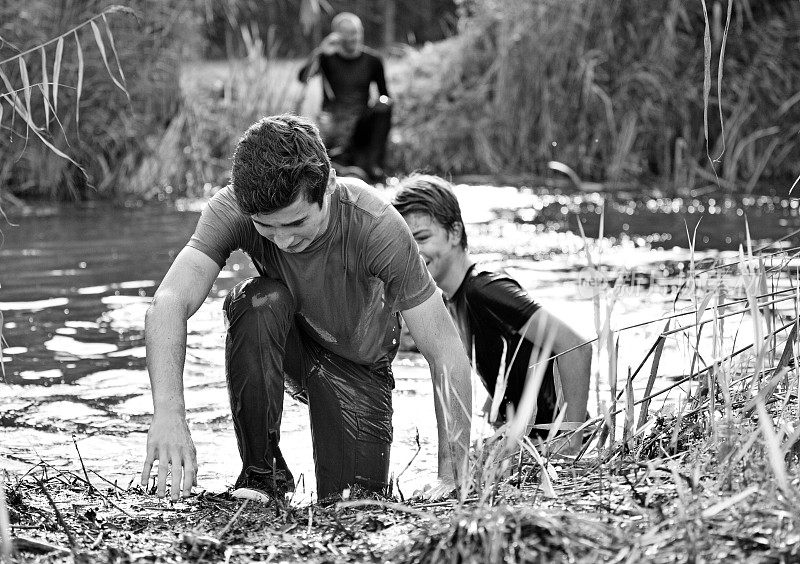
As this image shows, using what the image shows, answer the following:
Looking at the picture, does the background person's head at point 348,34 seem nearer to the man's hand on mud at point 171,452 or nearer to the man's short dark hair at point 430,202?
the man's short dark hair at point 430,202

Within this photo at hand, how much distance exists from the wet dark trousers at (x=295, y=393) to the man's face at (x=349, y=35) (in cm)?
894

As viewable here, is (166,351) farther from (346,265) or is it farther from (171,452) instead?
(346,265)

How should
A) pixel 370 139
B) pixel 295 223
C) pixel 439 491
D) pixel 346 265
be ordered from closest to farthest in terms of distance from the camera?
pixel 439 491, pixel 295 223, pixel 346 265, pixel 370 139

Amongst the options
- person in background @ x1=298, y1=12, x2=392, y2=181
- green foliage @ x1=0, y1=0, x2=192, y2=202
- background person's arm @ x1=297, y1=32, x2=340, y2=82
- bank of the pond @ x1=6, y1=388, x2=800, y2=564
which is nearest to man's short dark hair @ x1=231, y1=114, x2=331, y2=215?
bank of the pond @ x1=6, y1=388, x2=800, y2=564

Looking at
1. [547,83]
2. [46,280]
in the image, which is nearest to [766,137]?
[547,83]

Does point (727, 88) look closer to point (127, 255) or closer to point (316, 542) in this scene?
point (127, 255)

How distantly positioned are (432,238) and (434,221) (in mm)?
62

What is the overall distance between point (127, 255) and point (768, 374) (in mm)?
5323

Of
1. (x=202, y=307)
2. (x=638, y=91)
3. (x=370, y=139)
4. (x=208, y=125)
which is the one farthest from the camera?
(x=370, y=139)

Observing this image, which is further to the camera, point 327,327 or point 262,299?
point 327,327

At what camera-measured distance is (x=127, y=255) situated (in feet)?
24.8

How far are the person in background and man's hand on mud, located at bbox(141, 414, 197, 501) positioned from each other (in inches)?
356

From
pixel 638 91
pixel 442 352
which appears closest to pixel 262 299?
pixel 442 352

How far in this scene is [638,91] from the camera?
11.8 metres
